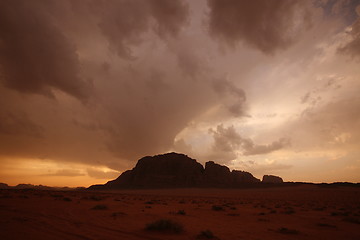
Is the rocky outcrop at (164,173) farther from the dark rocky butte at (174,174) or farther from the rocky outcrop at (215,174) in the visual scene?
the rocky outcrop at (215,174)

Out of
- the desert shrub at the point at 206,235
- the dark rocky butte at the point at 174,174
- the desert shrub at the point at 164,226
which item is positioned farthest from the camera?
the dark rocky butte at the point at 174,174

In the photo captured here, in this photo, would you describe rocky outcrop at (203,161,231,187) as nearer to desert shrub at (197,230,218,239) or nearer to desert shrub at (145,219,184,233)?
desert shrub at (145,219,184,233)

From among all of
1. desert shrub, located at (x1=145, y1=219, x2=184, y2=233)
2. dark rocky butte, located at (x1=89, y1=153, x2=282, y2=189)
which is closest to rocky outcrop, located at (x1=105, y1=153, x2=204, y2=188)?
dark rocky butte, located at (x1=89, y1=153, x2=282, y2=189)

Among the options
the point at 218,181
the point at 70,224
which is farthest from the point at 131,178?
the point at 70,224

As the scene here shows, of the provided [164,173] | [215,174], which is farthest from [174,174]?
[215,174]

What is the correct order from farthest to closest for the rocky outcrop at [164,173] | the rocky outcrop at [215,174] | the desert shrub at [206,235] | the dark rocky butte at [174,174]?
1. the rocky outcrop at [164,173]
2. the rocky outcrop at [215,174]
3. the dark rocky butte at [174,174]
4. the desert shrub at [206,235]

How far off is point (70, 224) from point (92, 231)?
Answer: 191cm

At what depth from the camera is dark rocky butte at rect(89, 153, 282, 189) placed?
141 m

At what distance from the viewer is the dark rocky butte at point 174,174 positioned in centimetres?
14062

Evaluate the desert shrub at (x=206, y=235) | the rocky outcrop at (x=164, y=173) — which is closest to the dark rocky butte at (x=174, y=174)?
the rocky outcrop at (x=164, y=173)

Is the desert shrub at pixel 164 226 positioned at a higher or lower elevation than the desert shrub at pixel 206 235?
higher

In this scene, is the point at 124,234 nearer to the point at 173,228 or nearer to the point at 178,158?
the point at 173,228

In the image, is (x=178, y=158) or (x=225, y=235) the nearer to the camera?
(x=225, y=235)

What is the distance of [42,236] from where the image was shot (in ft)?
24.7
